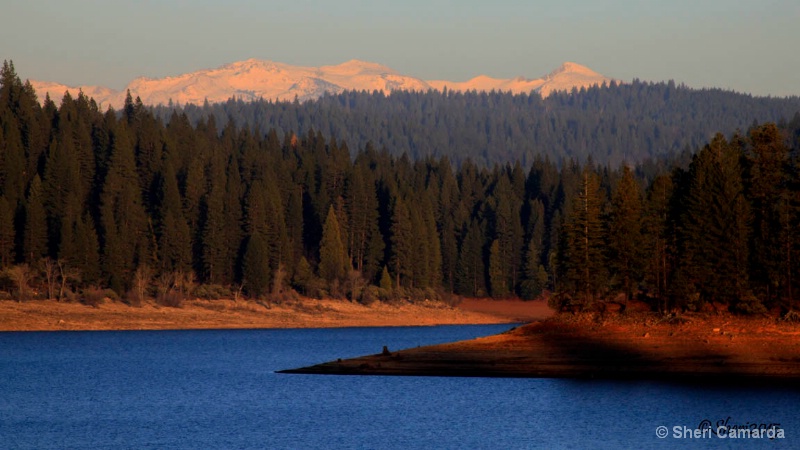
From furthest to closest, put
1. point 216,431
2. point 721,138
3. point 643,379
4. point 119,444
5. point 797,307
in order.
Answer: point 721,138 → point 797,307 → point 643,379 → point 216,431 → point 119,444

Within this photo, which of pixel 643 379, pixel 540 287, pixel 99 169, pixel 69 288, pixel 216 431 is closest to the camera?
pixel 216 431

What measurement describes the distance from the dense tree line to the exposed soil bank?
3.28 metres

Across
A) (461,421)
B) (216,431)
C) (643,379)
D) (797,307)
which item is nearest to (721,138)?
(797,307)

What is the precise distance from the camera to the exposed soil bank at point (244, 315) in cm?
13000

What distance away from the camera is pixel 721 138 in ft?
322

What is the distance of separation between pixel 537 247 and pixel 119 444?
484ft

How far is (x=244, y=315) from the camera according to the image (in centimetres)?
14675

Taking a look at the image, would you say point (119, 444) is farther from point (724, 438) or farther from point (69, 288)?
point (69, 288)

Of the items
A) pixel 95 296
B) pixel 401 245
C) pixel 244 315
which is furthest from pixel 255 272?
pixel 401 245

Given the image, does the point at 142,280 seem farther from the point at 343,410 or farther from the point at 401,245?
the point at 343,410

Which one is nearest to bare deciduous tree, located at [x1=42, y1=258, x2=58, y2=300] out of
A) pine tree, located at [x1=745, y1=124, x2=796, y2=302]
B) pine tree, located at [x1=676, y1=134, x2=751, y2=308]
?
pine tree, located at [x1=676, y1=134, x2=751, y2=308]

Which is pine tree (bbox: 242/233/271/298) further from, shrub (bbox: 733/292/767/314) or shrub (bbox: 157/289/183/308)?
shrub (bbox: 733/292/767/314)

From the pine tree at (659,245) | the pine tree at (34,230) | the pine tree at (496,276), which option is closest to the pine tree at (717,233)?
the pine tree at (659,245)

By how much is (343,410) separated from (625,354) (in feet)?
66.2
